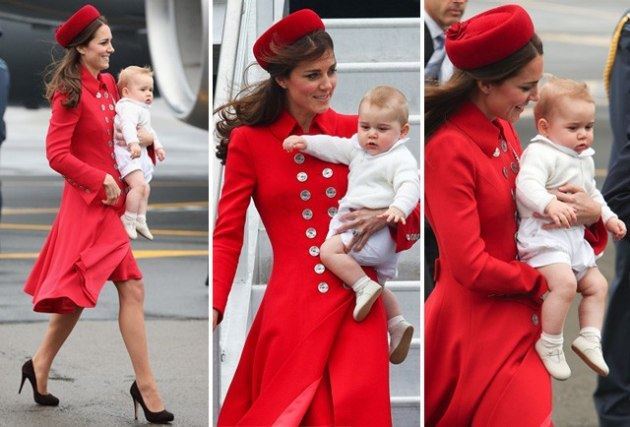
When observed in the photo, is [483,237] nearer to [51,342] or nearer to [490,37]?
[490,37]

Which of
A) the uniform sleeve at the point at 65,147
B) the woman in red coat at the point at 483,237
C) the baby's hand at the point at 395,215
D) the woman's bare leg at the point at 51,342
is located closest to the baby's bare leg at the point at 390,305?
the woman in red coat at the point at 483,237

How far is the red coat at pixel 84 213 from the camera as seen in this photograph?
5242 mm

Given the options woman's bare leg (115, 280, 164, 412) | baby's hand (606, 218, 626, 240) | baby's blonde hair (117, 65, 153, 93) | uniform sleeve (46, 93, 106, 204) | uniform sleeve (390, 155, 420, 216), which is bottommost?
woman's bare leg (115, 280, 164, 412)

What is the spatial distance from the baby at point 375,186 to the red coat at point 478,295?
191 millimetres

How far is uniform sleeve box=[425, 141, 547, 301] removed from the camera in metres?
3.44

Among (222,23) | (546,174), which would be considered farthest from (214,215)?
(546,174)

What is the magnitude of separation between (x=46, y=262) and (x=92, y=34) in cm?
88

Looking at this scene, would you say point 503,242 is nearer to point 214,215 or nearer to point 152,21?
point 214,215

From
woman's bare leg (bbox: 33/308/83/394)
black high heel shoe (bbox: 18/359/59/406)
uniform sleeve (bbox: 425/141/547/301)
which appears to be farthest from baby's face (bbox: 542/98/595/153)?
black high heel shoe (bbox: 18/359/59/406)

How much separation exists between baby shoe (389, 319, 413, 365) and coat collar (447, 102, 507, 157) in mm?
460

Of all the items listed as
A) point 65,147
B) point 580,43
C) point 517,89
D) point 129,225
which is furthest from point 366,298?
point 580,43

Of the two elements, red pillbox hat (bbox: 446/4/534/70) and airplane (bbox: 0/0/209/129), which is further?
airplane (bbox: 0/0/209/129)

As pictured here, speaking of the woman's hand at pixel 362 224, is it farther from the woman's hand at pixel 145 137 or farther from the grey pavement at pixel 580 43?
the grey pavement at pixel 580 43

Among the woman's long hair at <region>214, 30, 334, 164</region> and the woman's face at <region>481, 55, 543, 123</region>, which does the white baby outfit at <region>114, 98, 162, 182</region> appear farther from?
the woman's face at <region>481, 55, 543, 123</region>
